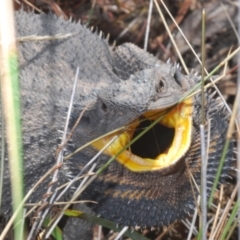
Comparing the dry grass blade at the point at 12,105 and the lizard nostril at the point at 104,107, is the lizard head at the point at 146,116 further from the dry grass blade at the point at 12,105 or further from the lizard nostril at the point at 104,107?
the dry grass blade at the point at 12,105

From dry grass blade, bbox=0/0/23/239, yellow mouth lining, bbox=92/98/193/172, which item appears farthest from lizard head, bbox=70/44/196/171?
dry grass blade, bbox=0/0/23/239

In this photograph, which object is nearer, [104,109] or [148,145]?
[104,109]

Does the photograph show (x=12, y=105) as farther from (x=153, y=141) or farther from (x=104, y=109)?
(x=153, y=141)

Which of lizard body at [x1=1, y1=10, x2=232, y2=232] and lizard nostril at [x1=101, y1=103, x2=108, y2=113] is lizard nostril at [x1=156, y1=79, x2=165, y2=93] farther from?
lizard nostril at [x1=101, y1=103, x2=108, y2=113]

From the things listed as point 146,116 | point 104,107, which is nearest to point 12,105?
point 104,107

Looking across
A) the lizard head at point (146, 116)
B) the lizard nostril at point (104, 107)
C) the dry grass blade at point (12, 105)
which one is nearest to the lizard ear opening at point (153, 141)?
the lizard head at point (146, 116)

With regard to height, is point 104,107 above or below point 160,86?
below

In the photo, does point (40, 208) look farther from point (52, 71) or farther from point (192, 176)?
point (52, 71)
